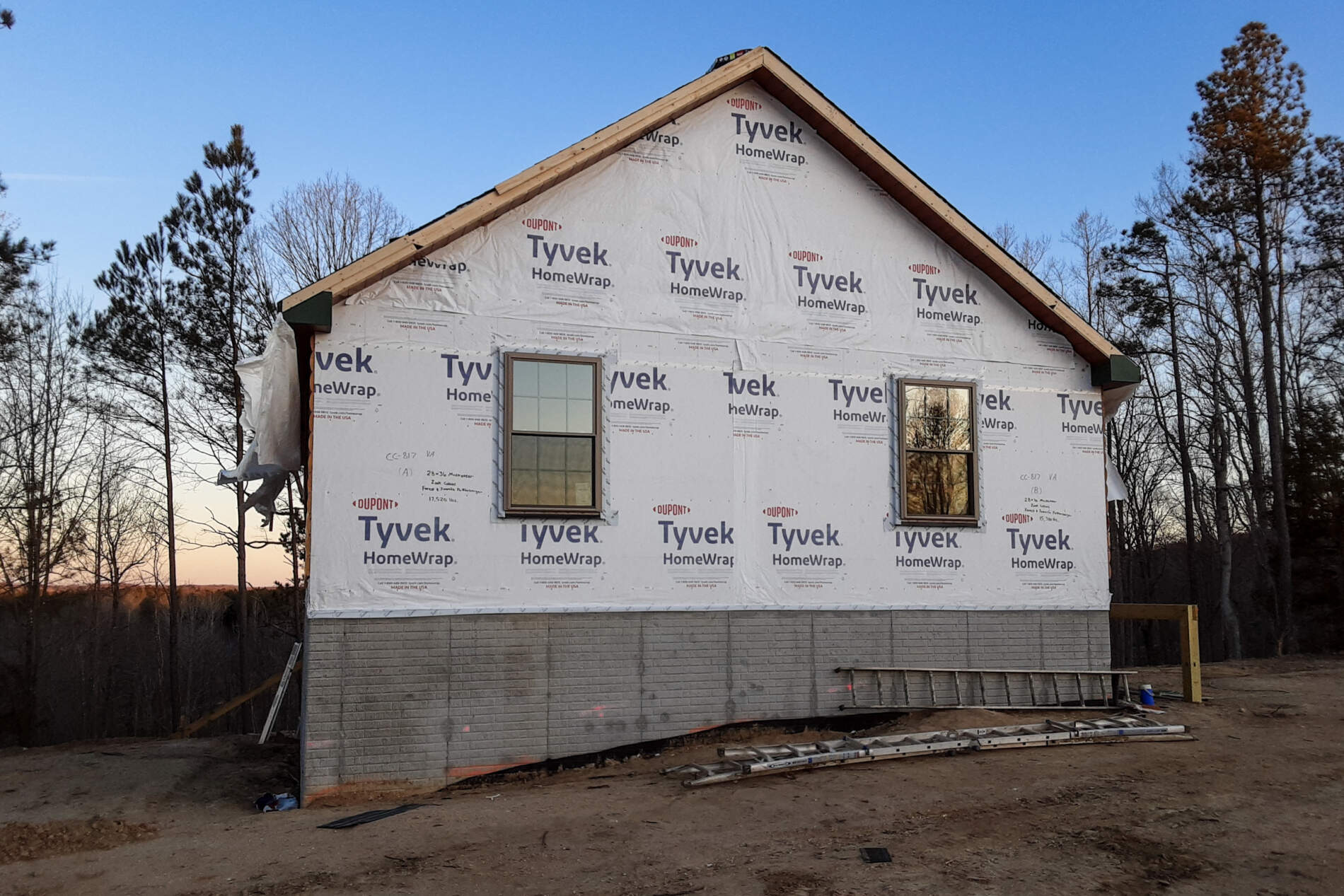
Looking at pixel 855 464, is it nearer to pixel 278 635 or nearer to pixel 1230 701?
pixel 1230 701

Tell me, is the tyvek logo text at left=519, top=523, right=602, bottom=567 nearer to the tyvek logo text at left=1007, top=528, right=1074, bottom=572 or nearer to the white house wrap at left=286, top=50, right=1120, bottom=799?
the white house wrap at left=286, top=50, right=1120, bottom=799

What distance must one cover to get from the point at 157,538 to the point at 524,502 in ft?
82.3

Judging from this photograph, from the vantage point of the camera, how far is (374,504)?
9.01 meters

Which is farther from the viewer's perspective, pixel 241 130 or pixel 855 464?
pixel 241 130

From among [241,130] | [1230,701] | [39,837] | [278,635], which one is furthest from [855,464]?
[278,635]

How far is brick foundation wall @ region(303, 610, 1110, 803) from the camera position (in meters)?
8.68

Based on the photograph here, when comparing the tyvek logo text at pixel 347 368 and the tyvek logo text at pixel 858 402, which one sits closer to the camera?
the tyvek logo text at pixel 347 368

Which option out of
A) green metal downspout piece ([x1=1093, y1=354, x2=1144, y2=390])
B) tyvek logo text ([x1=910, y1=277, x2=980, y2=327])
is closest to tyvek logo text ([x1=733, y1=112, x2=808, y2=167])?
tyvek logo text ([x1=910, y1=277, x2=980, y2=327])

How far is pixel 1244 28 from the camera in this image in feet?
91.7

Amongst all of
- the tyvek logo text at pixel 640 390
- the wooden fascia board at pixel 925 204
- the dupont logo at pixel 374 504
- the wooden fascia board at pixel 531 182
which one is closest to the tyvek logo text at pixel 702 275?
the tyvek logo text at pixel 640 390

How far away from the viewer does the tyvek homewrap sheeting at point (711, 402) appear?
9133 millimetres

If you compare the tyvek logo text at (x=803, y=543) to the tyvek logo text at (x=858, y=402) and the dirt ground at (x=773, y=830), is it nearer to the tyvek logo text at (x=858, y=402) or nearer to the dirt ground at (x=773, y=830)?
the tyvek logo text at (x=858, y=402)

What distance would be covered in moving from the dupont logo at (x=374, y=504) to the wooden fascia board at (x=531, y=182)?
1.93 metres

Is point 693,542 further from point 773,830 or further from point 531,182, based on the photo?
point 531,182
